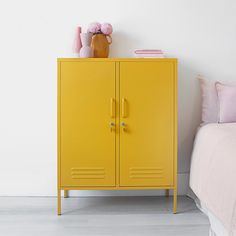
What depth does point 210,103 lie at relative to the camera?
328 centimetres

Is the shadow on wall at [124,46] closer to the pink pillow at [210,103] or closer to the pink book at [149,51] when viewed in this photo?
the pink book at [149,51]

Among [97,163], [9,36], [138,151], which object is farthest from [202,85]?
[9,36]

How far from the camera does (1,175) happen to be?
3.48 metres

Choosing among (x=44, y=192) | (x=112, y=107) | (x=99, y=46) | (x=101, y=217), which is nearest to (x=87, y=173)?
(x=101, y=217)

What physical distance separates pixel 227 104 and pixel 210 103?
19cm

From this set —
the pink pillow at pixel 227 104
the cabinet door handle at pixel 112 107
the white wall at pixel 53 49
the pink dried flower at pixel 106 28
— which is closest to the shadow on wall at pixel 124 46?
the white wall at pixel 53 49

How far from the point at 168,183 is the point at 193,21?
138 centimetres

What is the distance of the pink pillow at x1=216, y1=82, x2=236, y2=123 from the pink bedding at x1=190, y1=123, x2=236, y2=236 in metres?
0.13

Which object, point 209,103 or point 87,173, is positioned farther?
point 209,103

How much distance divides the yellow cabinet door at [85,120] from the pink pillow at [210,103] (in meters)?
0.79

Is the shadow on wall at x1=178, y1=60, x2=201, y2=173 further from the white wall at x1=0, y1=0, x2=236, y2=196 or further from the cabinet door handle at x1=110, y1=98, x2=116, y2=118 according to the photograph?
the cabinet door handle at x1=110, y1=98, x2=116, y2=118

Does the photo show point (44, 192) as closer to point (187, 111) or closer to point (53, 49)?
point (53, 49)

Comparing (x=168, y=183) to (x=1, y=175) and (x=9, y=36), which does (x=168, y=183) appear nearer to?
(x=1, y=175)

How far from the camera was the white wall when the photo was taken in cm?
342
